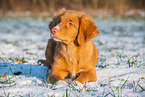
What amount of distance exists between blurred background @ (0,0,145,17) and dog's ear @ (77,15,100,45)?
20691 mm

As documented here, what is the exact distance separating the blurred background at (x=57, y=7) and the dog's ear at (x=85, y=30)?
67.9 ft

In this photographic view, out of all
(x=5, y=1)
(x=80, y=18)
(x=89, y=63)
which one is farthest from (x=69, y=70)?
(x=5, y=1)

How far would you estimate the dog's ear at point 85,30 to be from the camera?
309cm

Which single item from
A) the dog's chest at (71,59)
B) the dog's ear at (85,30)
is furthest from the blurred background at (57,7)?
the dog's chest at (71,59)

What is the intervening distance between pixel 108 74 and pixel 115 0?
2731 centimetres

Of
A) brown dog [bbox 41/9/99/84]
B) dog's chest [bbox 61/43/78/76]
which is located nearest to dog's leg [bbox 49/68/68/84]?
brown dog [bbox 41/9/99/84]

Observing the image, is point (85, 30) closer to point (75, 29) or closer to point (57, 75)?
point (75, 29)

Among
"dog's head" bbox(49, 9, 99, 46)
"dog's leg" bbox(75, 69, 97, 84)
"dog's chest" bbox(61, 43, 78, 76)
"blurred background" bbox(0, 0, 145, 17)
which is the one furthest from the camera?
"blurred background" bbox(0, 0, 145, 17)

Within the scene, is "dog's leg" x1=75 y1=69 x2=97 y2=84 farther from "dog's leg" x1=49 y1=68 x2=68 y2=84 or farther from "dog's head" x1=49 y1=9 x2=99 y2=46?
"dog's head" x1=49 y1=9 x2=99 y2=46

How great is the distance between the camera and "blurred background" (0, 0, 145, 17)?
2472 cm

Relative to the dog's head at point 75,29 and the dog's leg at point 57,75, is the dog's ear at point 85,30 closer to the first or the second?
the dog's head at point 75,29

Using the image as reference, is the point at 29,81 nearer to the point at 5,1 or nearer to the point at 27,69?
the point at 27,69

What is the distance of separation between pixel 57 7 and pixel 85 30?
2394 centimetres

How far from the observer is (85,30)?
3.15 m
